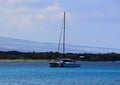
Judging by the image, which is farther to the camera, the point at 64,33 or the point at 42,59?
the point at 42,59

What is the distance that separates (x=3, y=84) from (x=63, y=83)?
22.4 feet

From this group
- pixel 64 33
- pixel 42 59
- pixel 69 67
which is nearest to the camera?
pixel 64 33

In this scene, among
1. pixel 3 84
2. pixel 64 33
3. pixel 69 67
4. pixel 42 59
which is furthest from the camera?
pixel 42 59

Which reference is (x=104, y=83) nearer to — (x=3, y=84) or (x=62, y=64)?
(x=3, y=84)

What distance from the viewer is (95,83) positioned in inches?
2445

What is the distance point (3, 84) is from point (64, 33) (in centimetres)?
4006

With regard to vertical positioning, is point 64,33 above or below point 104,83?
above

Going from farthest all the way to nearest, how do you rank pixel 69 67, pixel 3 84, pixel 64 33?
pixel 69 67 < pixel 64 33 < pixel 3 84

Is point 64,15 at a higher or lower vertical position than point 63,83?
higher

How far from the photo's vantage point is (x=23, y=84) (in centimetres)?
6072

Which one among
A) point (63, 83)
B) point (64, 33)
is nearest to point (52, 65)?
point (64, 33)

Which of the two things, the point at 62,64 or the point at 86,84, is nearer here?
the point at 86,84

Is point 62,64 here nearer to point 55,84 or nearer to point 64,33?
point 64,33

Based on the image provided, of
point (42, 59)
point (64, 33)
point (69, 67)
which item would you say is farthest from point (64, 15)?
point (42, 59)
